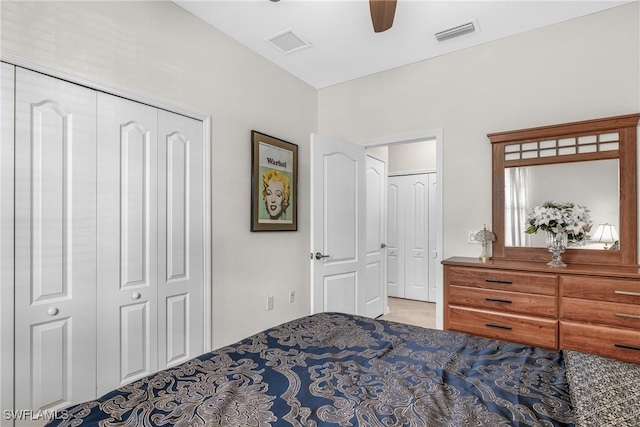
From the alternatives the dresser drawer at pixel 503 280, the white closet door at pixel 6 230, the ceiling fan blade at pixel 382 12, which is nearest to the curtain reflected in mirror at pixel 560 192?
the dresser drawer at pixel 503 280

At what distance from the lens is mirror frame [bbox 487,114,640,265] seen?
2.31 m

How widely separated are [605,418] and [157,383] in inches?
50.6

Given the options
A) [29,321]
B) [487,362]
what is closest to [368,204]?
[487,362]

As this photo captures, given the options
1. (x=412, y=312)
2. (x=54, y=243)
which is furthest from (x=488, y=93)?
(x=54, y=243)

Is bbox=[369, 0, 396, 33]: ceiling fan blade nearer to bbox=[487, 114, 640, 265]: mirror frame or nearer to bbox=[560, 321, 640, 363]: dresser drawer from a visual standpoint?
bbox=[487, 114, 640, 265]: mirror frame

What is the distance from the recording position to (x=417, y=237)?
5285 mm

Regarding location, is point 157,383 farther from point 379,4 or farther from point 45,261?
point 379,4

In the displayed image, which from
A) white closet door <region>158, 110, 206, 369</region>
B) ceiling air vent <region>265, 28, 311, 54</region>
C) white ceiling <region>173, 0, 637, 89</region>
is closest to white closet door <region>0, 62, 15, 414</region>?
white closet door <region>158, 110, 206, 369</region>

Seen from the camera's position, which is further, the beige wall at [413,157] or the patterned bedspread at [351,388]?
the beige wall at [413,157]

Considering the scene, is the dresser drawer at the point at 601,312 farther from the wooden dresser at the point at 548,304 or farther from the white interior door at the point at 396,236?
the white interior door at the point at 396,236

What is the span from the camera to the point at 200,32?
2.58 metres

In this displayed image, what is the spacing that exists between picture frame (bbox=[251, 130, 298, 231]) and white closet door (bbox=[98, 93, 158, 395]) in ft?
3.00

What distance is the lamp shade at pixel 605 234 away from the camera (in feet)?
7.77

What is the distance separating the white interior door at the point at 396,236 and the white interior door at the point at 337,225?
1.97 meters
